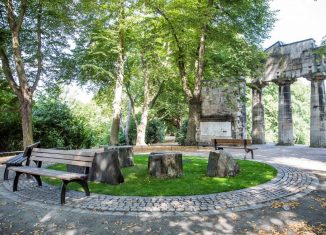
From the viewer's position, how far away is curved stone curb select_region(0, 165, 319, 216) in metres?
5.41

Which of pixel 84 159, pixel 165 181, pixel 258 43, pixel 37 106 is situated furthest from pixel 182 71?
pixel 84 159

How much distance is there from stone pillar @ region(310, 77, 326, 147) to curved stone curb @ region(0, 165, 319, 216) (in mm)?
13696

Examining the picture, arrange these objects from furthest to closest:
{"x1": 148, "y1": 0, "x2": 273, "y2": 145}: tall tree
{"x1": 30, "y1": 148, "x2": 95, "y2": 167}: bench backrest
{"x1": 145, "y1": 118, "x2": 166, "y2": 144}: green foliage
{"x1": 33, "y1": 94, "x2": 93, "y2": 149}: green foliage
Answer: {"x1": 145, "y1": 118, "x2": 166, "y2": 144}: green foliage < {"x1": 33, "y1": 94, "x2": 93, "y2": 149}: green foliage < {"x1": 148, "y1": 0, "x2": 273, "y2": 145}: tall tree < {"x1": 30, "y1": 148, "x2": 95, "y2": 167}: bench backrest

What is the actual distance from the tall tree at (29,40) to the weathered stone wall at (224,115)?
13.0 metres

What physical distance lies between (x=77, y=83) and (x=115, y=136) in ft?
20.2

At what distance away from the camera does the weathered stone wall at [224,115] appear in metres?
23.3

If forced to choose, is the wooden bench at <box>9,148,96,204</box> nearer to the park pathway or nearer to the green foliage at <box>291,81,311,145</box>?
the park pathway

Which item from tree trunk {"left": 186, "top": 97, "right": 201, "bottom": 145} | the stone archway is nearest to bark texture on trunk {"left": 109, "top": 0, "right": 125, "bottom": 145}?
tree trunk {"left": 186, "top": 97, "right": 201, "bottom": 145}

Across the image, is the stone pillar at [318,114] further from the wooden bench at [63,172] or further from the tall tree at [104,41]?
the wooden bench at [63,172]

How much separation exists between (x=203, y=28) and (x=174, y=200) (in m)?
14.5

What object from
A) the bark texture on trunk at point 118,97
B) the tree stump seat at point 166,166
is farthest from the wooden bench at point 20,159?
the bark texture on trunk at point 118,97

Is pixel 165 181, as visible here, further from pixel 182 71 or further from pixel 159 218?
pixel 182 71

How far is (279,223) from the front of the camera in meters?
4.72

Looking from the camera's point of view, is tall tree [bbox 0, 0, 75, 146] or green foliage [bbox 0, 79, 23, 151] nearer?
tall tree [bbox 0, 0, 75, 146]
